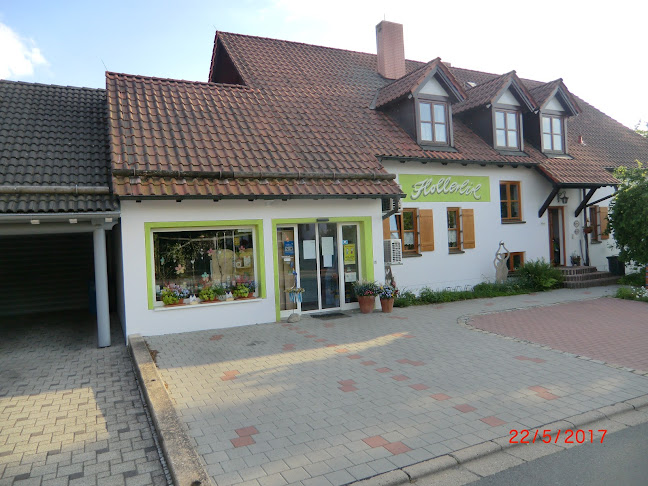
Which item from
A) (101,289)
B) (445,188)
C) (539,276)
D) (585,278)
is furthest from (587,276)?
(101,289)

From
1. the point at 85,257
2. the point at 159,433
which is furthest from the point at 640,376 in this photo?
the point at 85,257

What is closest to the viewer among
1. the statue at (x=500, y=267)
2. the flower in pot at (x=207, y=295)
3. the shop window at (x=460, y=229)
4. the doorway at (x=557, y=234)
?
the flower in pot at (x=207, y=295)

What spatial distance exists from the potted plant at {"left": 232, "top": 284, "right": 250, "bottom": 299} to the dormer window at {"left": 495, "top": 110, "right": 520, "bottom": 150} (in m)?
9.96

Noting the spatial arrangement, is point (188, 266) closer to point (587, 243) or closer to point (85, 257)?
point (85, 257)

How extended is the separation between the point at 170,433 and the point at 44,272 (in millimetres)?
11688

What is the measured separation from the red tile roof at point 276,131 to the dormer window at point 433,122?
0.61 metres

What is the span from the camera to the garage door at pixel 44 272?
13586mm

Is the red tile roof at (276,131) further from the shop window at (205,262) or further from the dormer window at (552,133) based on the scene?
the shop window at (205,262)

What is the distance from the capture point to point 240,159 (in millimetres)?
10297

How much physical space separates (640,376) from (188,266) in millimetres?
8130

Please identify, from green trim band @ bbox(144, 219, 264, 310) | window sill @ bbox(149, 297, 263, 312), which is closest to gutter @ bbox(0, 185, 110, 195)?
green trim band @ bbox(144, 219, 264, 310)
